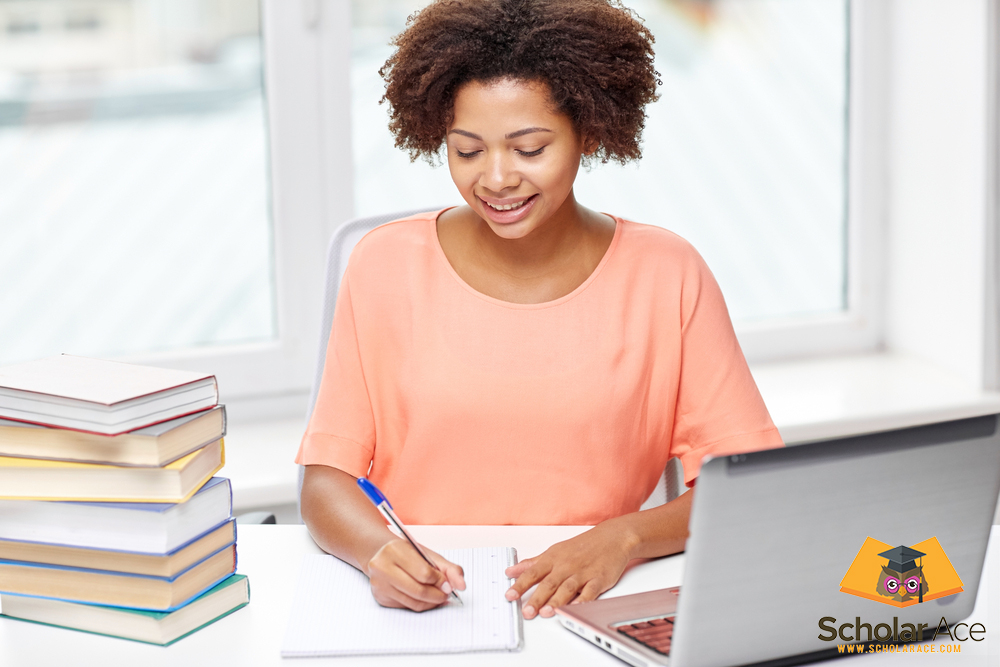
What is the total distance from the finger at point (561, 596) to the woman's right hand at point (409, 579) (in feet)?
0.28

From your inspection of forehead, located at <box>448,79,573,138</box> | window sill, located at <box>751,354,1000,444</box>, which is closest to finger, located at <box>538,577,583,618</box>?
forehead, located at <box>448,79,573,138</box>

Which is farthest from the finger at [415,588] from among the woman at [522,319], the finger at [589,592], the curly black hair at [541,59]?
the curly black hair at [541,59]

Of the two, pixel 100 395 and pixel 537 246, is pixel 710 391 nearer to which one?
pixel 537 246

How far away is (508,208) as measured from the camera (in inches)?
50.0

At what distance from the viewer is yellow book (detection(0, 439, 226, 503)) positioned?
0.94m

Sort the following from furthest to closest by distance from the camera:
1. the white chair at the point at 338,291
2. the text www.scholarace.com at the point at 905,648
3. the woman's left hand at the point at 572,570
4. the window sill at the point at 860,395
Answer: the window sill at the point at 860,395, the white chair at the point at 338,291, the woman's left hand at the point at 572,570, the text www.scholarace.com at the point at 905,648

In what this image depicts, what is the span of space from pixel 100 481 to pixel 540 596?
0.44 m

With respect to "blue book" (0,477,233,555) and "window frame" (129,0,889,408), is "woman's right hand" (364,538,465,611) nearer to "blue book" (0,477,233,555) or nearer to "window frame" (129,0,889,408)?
"blue book" (0,477,233,555)

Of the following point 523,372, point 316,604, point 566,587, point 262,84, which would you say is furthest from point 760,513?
point 262,84

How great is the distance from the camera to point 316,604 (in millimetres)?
1014

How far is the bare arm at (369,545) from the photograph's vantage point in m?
0.98

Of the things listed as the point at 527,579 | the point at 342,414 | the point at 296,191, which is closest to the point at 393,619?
the point at 527,579

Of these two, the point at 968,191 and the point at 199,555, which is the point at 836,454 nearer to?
the point at 199,555

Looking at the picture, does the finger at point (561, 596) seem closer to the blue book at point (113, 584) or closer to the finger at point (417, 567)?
the finger at point (417, 567)
